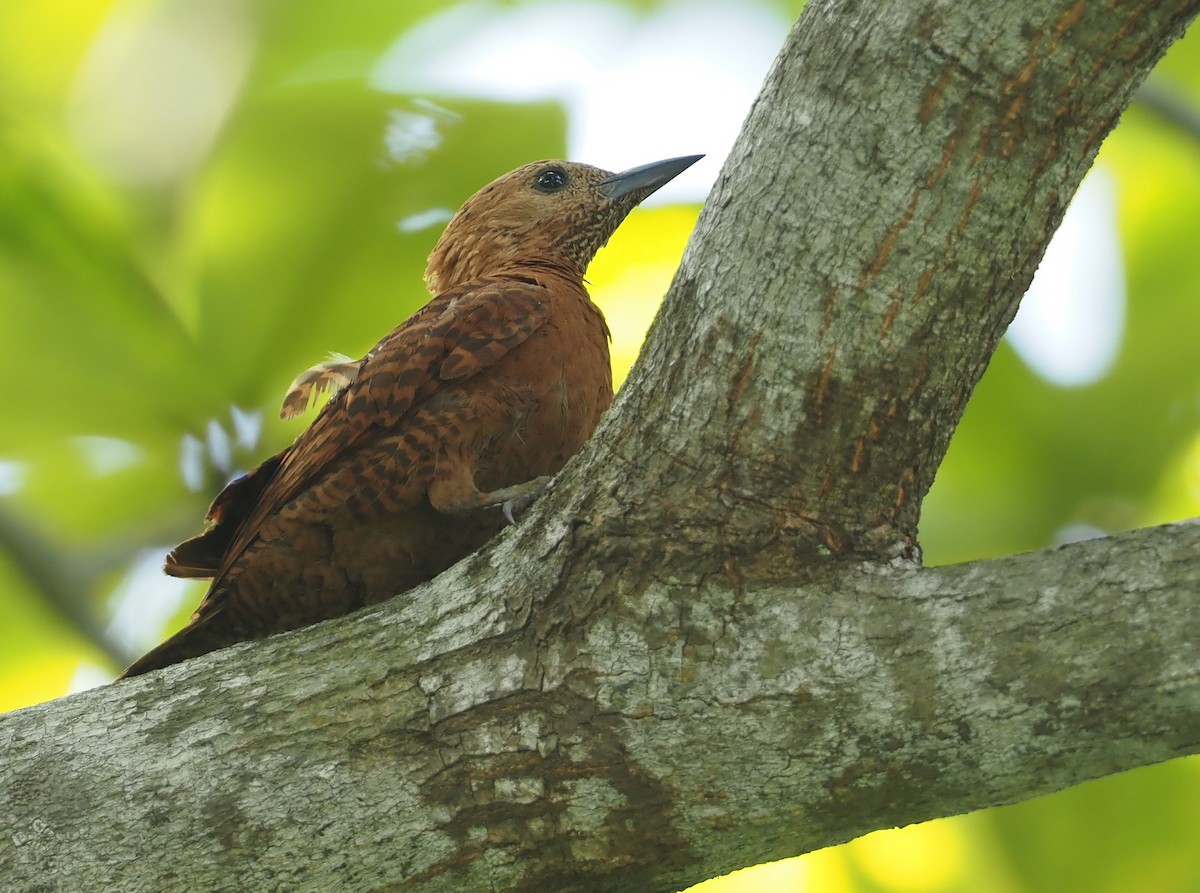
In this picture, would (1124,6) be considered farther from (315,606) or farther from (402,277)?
(402,277)

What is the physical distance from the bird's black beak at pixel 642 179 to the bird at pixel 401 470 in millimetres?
1099

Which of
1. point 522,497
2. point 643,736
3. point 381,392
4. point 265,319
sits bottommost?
point 643,736

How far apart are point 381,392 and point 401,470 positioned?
0.22 m

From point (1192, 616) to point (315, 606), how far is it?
86.4 inches

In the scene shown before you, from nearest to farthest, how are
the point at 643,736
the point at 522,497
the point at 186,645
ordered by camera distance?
the point at 643,736
the point at 522,497
the point at 186,645

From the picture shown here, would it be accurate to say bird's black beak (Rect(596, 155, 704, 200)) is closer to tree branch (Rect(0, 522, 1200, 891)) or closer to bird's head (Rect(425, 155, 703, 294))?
bird's head (Rect(425, 155, 703, 294))

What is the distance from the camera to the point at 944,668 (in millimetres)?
2475

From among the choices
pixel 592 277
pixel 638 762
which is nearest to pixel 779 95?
pixel 638 762

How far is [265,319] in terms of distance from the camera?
15.2 feet

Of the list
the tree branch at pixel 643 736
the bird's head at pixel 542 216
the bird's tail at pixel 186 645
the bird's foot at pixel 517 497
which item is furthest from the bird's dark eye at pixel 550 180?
the tree branch at pixel 643 736

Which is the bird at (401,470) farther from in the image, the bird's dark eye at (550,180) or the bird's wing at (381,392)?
the bird's dark eye at (550,180)

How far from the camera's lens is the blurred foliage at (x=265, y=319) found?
15.1ft

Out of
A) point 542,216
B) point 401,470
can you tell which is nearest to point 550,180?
point 542,216

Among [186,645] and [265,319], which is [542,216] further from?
[186,645]
